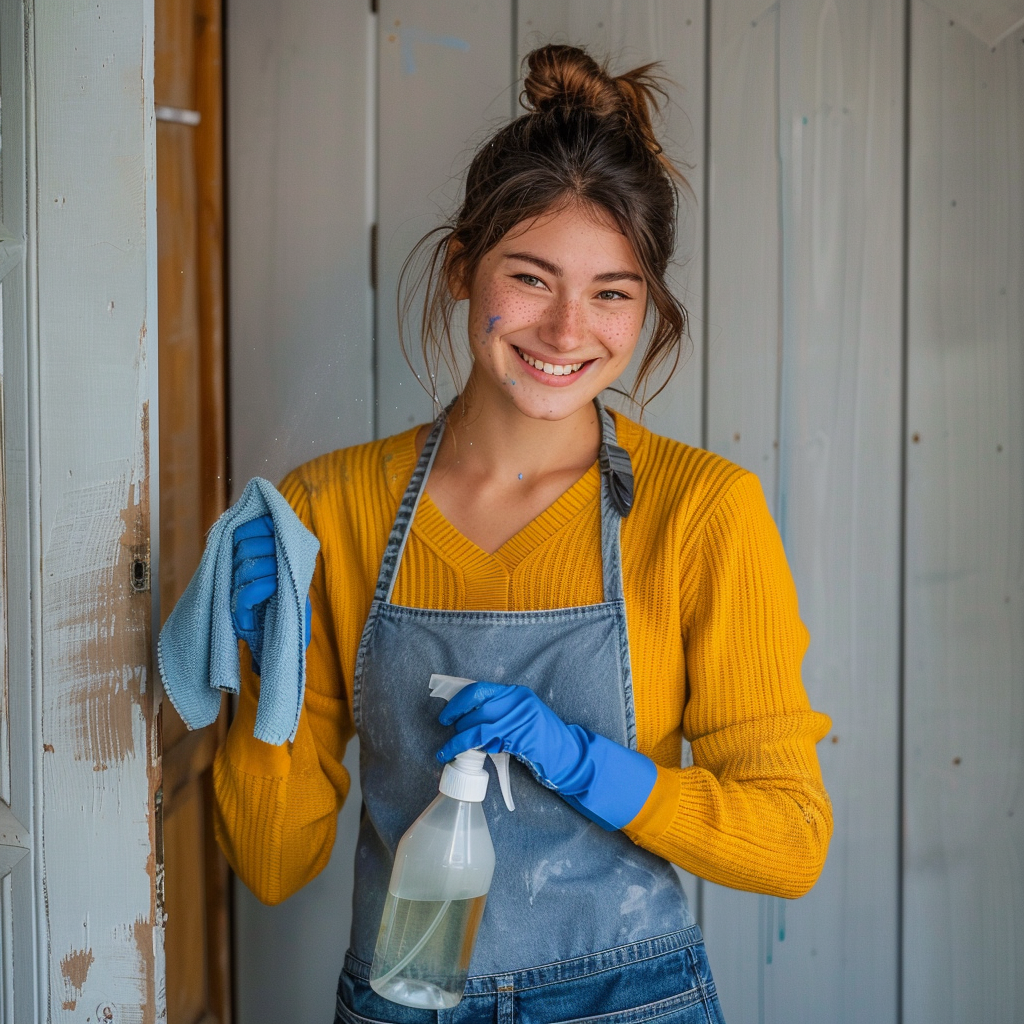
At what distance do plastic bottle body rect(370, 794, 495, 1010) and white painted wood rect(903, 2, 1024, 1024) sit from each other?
0.78m

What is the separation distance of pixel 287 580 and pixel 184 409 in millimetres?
458

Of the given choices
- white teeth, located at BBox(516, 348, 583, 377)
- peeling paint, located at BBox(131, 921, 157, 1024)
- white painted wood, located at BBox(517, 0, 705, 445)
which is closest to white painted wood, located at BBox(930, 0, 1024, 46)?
white painted wood, located at BBox(517, 0, 705, 445)

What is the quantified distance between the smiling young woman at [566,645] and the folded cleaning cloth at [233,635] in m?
0.14

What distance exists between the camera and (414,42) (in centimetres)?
134

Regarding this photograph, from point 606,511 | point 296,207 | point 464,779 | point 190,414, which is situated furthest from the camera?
point 296,207

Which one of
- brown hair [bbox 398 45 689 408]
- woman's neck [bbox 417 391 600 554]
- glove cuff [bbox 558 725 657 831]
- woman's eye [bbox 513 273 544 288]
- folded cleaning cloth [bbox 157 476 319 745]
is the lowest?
glove cuff [bbox 558 725 657 831]

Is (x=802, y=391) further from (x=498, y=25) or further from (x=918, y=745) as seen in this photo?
(x=498, y=25)

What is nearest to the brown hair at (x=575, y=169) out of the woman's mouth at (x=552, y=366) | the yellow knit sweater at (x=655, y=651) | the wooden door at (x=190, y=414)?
the woman's mouth at (x=552, y=366)

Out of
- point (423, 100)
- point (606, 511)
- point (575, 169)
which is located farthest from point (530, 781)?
point (423, 100)

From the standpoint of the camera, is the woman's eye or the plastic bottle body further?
the woman's eye

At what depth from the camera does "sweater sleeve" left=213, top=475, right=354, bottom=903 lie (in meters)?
0.98

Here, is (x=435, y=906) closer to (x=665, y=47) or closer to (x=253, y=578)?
(x=253, y=578)

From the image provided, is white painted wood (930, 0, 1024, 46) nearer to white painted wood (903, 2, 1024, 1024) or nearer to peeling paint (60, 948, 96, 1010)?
white painted wood (903, 2, 1024, 1024)

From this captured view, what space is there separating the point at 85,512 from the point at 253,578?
0.54 ft
